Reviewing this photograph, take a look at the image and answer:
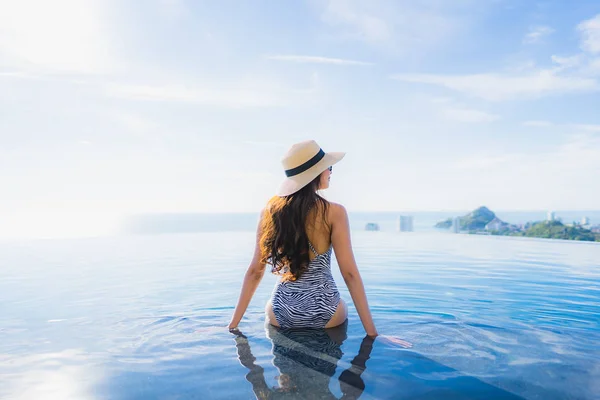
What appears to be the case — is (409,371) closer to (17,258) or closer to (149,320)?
(149,320)

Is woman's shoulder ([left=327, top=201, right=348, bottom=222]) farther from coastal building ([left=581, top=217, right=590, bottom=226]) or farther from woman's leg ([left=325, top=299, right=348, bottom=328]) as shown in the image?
coastal building ([left=581, top=217, right=590, bottom=226])

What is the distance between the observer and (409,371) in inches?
105

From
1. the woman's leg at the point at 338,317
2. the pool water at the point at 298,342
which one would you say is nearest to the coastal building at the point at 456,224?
the pool water at the point at 298,342

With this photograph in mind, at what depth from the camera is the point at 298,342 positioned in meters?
3.18

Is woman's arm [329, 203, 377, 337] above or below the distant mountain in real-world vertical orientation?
below

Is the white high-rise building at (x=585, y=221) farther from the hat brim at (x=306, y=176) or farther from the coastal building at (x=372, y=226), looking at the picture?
the hat brim at (x=306, y=176)

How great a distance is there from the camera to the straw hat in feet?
10.1

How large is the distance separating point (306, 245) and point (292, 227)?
0.16 m

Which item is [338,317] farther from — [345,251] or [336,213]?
[336,213]

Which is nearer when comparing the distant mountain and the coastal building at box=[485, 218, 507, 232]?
the coastal building at box=[485, 218, 507, 232]

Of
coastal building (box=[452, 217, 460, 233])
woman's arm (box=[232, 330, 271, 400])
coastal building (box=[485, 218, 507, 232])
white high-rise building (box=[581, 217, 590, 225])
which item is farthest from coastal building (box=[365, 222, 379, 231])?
woman's arm (box=[232, 330, 271, 400])

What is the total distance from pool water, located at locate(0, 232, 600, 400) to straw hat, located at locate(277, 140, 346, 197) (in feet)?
3.44

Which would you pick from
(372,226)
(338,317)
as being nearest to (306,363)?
(338,317)

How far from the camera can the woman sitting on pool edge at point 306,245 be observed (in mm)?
3100
